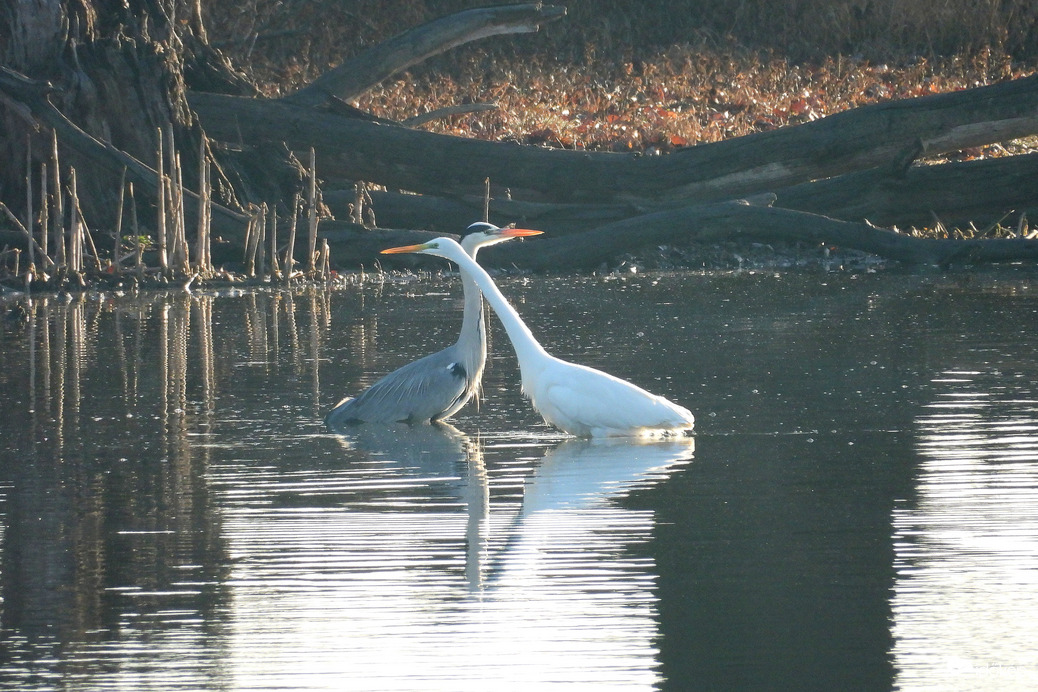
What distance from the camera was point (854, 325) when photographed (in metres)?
12.6

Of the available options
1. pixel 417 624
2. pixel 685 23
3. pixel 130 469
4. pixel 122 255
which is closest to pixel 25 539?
pixel 130 469

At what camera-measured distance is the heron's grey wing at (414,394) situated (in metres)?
8.88

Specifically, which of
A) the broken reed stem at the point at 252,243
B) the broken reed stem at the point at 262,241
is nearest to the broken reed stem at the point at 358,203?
the broken reed stem at the point at 252,243

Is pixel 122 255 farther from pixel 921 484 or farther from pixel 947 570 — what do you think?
pixel 947 570

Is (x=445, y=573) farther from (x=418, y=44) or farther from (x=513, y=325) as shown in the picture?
(x=418, y=44)

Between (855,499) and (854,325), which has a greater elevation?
(854,325)

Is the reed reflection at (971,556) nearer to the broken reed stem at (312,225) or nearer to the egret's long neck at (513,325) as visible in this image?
the egret's long neck at (513,325)

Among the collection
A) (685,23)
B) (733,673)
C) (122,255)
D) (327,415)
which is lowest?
(733,673)

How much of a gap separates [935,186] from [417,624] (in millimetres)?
14119

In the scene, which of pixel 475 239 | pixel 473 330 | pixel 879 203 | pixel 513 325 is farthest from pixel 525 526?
pixel 879 203

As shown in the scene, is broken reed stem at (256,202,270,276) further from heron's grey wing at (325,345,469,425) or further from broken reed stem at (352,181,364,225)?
heron's grey wing at (325,345,469,425)

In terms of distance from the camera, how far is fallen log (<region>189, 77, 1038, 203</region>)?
17719 millimetres

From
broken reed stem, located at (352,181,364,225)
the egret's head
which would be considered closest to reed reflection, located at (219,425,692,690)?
the egret's head

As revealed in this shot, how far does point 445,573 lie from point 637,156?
13.2m
